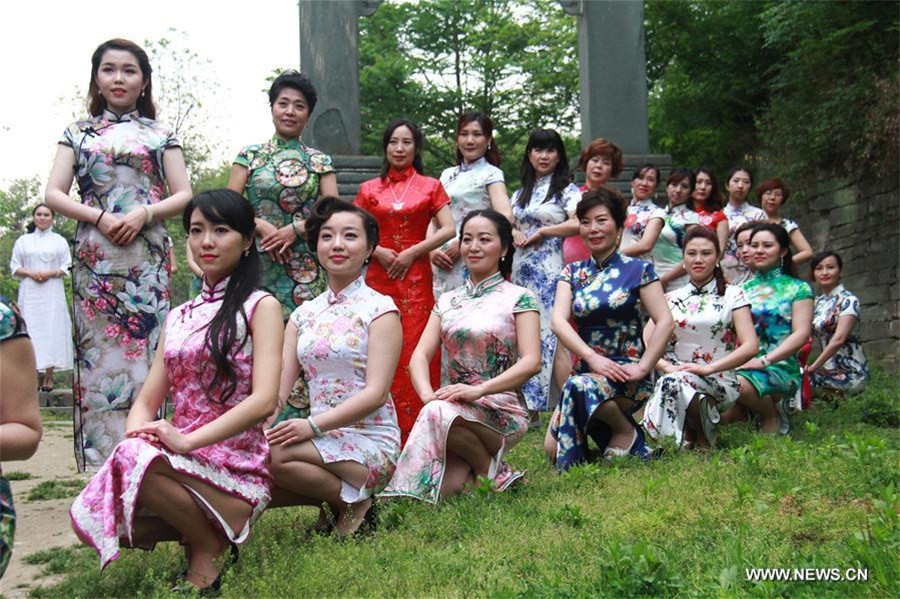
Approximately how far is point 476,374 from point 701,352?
181cm

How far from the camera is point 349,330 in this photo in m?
4.19

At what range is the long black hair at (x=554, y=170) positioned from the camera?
23.0 feet

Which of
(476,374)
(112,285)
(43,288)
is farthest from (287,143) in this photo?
(43,288)

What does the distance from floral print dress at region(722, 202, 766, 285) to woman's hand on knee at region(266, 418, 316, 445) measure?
5.31 m

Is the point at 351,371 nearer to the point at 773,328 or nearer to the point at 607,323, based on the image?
the point at 607,323

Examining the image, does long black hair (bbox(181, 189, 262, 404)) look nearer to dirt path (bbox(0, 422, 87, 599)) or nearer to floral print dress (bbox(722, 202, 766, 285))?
dirt path (bbox(0, 422, 87, 599))

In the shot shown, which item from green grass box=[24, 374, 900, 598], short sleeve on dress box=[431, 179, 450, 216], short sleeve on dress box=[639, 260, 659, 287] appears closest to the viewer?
green grass box=[24, 374, 900, 598]

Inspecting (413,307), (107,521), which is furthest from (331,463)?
(413,307)

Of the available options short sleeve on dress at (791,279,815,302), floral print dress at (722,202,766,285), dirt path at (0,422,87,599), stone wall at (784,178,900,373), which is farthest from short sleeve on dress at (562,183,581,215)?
stone wall at (784,178,900,373)

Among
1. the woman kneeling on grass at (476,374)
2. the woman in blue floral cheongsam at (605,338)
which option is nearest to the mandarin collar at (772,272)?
the woman in blue floral cheongsam at (605,338)

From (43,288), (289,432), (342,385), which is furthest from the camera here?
(43,288)

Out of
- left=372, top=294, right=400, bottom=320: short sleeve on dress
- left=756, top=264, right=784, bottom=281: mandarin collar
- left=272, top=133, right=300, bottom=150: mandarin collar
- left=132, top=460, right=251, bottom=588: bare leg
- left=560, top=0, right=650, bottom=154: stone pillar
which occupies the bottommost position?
left=132, top=460, right=251, bottom=588: bare leg

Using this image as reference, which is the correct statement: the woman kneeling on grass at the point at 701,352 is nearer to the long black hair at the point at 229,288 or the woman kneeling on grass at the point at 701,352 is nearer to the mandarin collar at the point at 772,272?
the mandarin collar at the point at 772,272

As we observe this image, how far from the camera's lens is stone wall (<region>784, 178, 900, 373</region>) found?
437 inches
